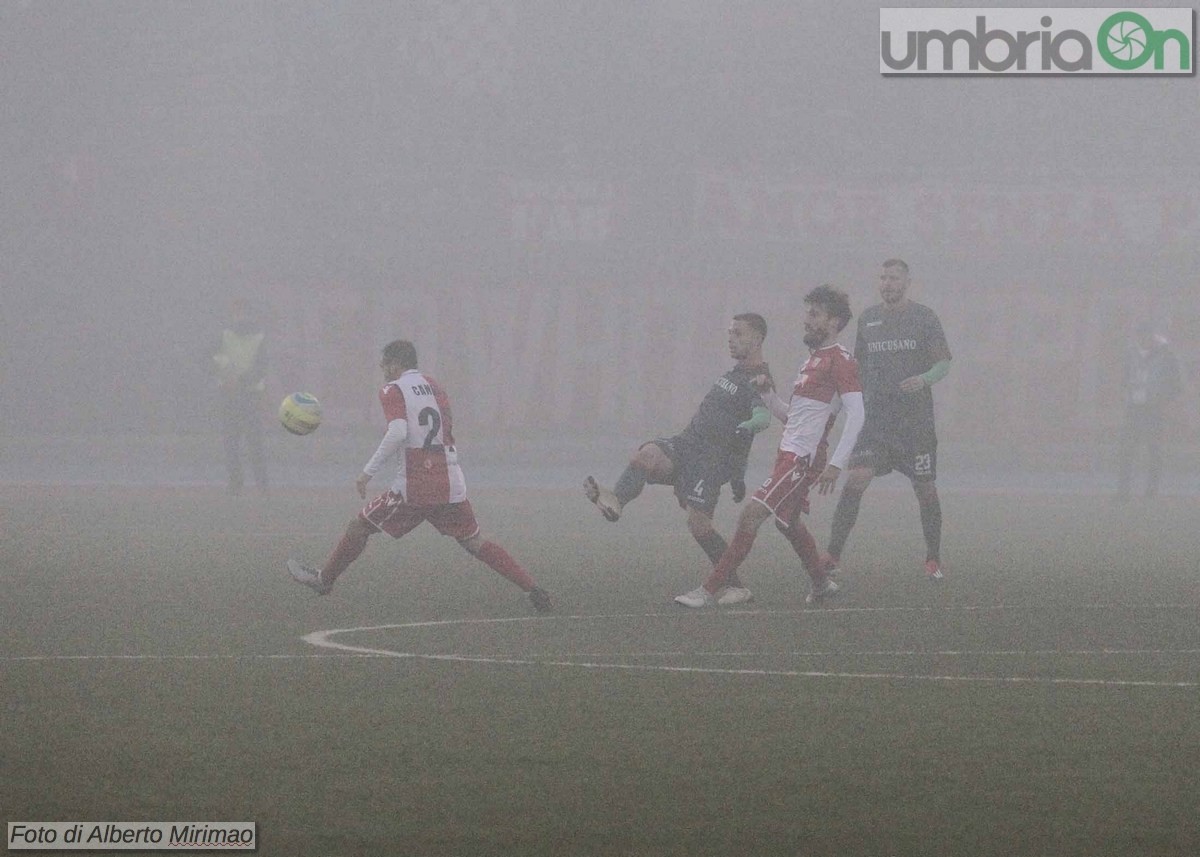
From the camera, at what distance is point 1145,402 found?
24.3m

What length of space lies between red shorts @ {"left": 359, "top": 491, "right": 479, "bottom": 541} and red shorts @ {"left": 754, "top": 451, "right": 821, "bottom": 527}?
1.56m

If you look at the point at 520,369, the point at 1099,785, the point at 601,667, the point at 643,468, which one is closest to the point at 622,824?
the point at 1099,785

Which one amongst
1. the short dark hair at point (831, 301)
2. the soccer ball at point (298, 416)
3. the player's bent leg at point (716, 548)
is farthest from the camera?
the soccer ball at point (298, 416)

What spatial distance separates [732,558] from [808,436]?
30.2 inches

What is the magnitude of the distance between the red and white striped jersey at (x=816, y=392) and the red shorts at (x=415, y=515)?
5.68 feet

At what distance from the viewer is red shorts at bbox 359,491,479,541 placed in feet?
39.0

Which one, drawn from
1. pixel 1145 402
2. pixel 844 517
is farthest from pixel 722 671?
pixel 1145 402

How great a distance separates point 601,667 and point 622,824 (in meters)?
3.21

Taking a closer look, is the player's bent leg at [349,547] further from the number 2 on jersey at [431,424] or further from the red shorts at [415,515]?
the number 2 on jersey at [431,424]

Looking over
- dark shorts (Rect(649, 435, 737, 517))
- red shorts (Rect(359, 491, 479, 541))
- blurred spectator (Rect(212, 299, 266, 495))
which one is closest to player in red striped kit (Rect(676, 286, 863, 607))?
dark shorts (Rect(649, 435, 737, 517))

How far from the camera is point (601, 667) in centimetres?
945

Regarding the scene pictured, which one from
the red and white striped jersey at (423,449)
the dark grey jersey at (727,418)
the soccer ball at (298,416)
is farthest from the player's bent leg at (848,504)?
the soccer ball at (298,416)

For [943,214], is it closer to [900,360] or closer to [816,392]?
[900,360]

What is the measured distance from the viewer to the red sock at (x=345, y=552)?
39.4ft
